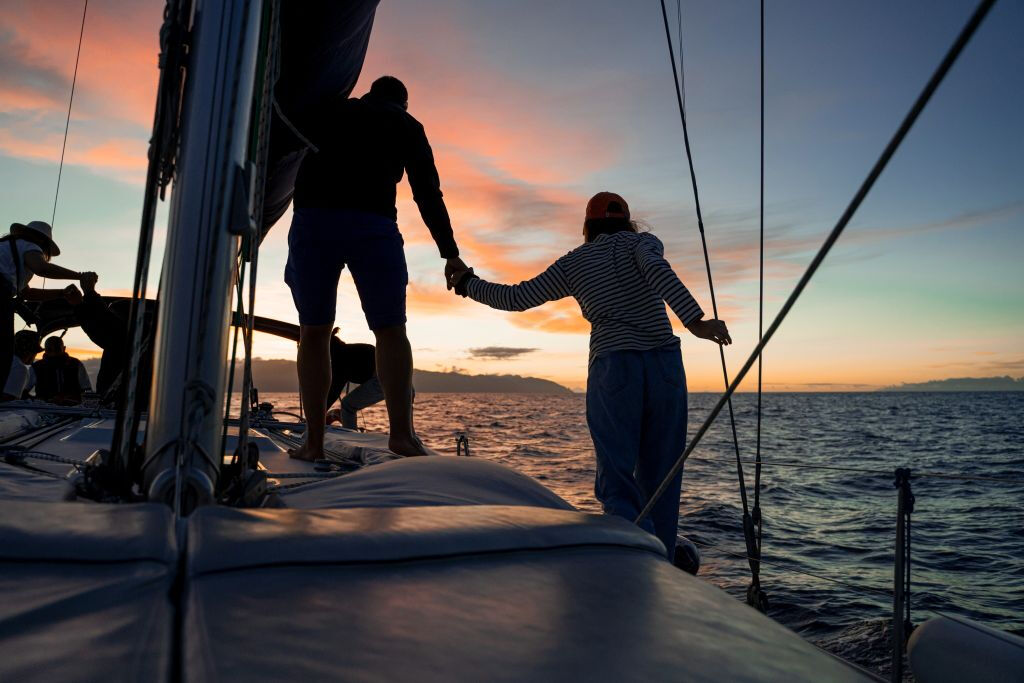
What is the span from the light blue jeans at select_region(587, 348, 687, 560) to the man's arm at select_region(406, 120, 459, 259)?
31.2 inches

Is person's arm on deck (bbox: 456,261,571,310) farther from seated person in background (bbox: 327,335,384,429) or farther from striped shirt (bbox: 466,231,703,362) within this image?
seated person in background (bbox: 327,335,384,429)

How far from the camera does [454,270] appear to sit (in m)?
2.76

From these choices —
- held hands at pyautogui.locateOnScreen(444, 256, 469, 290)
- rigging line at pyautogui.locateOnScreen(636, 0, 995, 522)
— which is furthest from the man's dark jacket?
rigging line at pyautogui.locateOnScreen(636, 0, 995, 522)

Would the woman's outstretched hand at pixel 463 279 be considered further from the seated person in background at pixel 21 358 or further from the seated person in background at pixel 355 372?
the seated person in background at pixel 21 358

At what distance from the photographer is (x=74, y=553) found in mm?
712

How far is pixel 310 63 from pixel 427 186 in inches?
22.6

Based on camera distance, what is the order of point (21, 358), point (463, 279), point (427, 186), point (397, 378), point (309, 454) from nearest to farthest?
1. point (397, 378)
2. point (427, 186)
3. point (309, 454)
4. point (463, 279)
5. point (21, 358)

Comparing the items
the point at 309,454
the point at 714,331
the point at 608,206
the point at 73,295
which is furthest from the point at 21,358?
the point at 714,331

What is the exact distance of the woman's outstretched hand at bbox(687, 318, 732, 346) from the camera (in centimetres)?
233

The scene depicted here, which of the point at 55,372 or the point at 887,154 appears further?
the point at 55,372

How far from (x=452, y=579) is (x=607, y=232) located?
6.64 feet

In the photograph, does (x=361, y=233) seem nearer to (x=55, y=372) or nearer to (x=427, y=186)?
(x=427, y=186)

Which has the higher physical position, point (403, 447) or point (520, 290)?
point (520, 290)

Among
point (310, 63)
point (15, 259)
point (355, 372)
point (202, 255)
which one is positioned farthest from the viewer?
point (355, 372)
